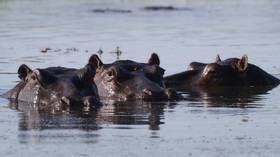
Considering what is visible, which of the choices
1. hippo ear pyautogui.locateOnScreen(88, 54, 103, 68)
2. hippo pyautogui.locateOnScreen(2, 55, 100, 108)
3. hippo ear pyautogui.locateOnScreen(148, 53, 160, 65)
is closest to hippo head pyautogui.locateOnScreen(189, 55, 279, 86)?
hippo ear pyautogui.locateOnScreen(148, 53, 160, 65)

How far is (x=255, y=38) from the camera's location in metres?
23.4

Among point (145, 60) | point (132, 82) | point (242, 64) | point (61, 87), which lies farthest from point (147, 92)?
point (145, 60)

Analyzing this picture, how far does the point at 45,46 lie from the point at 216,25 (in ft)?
25.5

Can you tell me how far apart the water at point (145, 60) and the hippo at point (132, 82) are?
0.27m

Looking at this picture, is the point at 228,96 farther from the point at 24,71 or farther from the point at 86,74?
the point at 24,71

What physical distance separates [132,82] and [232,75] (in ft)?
9.15

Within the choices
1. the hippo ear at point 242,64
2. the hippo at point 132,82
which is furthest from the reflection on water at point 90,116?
the hippo ear at point 242,64

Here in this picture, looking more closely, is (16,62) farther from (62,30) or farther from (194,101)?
(62,30)

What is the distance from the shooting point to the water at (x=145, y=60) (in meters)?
9.43

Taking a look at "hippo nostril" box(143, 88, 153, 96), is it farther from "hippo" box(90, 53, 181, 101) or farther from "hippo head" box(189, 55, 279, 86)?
"hippo head" box(189, 55, 279, 86)

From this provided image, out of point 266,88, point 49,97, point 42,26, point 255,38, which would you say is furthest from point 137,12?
point 49,97

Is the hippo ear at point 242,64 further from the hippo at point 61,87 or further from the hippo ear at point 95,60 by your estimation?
the hippo at point 61,87

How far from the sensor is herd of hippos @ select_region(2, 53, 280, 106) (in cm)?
1216

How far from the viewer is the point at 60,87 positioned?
12.1 m
